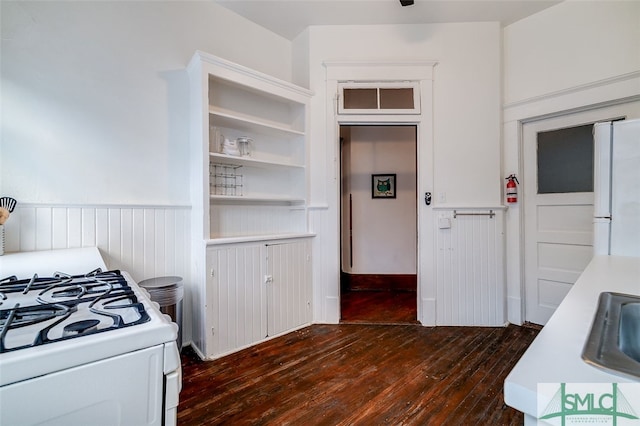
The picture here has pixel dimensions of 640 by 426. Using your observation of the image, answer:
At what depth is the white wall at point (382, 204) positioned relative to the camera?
13.6ft

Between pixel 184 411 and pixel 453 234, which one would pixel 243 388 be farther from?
pixel 453 234

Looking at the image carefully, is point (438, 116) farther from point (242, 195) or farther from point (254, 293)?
point (254, 293)

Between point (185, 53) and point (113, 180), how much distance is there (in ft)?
4.03

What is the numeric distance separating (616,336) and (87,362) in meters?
1.25

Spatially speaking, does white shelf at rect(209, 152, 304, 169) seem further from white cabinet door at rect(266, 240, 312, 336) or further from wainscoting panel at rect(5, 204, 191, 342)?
white cabinet door at rect(266, 240, 312, 336)

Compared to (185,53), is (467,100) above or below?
below

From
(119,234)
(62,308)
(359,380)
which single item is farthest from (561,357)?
(119,234)

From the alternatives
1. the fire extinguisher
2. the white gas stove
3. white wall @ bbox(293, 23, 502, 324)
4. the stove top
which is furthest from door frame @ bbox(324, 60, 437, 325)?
the white gas stove

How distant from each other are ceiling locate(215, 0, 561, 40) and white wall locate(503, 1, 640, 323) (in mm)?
219

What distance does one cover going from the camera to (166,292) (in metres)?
1.98

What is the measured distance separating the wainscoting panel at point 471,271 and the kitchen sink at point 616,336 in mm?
1903

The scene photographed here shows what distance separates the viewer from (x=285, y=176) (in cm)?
300

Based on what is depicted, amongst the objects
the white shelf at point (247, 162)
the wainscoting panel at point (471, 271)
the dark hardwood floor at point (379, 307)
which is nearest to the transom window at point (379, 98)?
the white shelf at point (247, 162)

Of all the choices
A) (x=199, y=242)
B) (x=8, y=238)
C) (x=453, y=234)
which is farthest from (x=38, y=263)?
(x=453, y=234)
